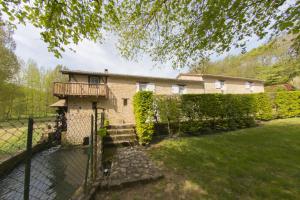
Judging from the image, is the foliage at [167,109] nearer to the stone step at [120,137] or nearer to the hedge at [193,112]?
the hedge at [193,112]

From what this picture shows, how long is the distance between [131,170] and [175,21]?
525cm

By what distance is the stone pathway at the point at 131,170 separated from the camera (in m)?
3.11

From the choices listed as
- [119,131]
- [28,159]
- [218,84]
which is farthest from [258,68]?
[28,159]

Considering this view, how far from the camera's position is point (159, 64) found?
248 inches

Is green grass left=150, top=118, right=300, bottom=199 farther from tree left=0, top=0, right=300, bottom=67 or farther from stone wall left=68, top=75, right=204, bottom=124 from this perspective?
stone wall left=68, top=75, right=204, bottom=124

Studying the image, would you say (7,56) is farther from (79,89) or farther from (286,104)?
(286,104)

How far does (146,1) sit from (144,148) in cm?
549

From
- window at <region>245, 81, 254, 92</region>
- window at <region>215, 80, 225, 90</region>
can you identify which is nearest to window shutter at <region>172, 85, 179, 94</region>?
window at <region>215, 80, 225, 90</region>

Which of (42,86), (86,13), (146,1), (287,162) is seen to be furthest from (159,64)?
(42,86)

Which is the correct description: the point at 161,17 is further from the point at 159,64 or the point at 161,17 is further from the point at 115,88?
the point at 115,88

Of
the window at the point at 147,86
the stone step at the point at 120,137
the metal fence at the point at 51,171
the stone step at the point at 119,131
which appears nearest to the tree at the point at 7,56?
the metal fence at the point at 51,171

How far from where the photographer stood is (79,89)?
10.7m

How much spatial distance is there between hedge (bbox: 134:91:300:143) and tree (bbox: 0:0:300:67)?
210 centimetres

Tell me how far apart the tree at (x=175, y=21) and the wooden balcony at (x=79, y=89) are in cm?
644
